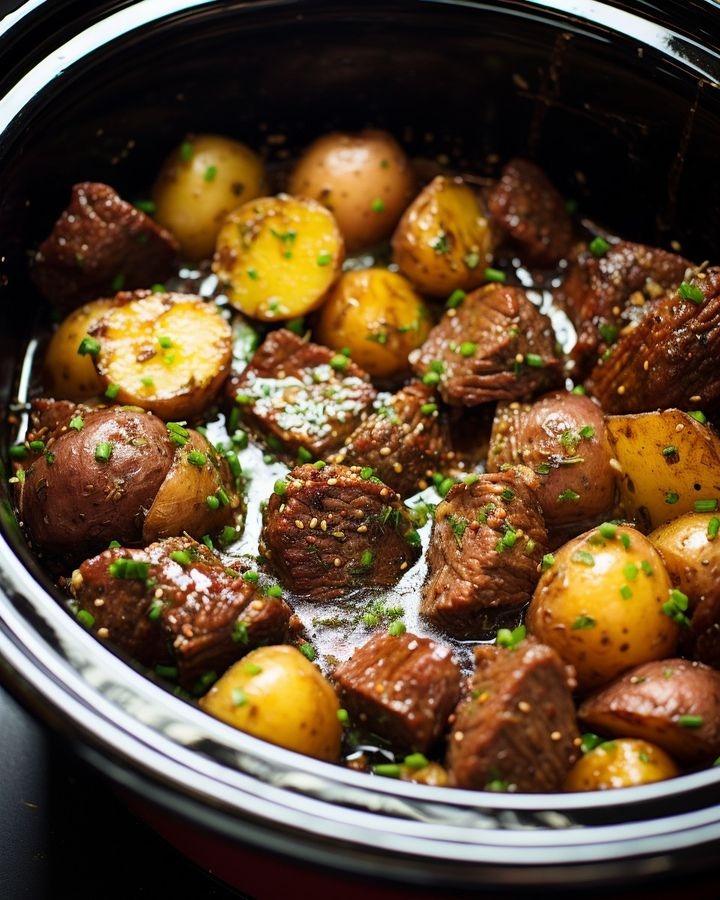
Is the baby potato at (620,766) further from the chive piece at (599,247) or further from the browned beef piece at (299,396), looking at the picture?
the chive piece at (599,247)

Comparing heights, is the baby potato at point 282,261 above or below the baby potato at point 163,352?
above

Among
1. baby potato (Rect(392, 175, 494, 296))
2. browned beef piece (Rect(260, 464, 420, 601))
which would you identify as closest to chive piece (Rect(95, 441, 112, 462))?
browned beef piece (Rect(260, 464, 420, 601))

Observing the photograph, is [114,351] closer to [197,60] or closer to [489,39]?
[197,60]

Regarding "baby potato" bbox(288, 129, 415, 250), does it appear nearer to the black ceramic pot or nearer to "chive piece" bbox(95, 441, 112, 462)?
the black ceramic pot

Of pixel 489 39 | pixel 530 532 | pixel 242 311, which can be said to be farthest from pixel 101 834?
pixel 489 39

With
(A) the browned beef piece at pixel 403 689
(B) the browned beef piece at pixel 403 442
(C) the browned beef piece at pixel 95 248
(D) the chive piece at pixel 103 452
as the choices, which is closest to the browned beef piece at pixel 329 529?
(B) the browned beef piece at pixel 403 442

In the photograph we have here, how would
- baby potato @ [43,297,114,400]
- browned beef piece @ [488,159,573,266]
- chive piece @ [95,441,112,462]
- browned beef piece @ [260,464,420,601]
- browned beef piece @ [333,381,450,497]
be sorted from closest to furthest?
chive piece @ [95,441,112,462]
browned beef piece @ [260,464,420,601]
browned beef piece @ [333,381,450,497]
baby potato @ [43,297,114,400]
browned beef piece @ [488,159,573,266]

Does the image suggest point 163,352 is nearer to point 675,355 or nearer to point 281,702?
point 281,702
